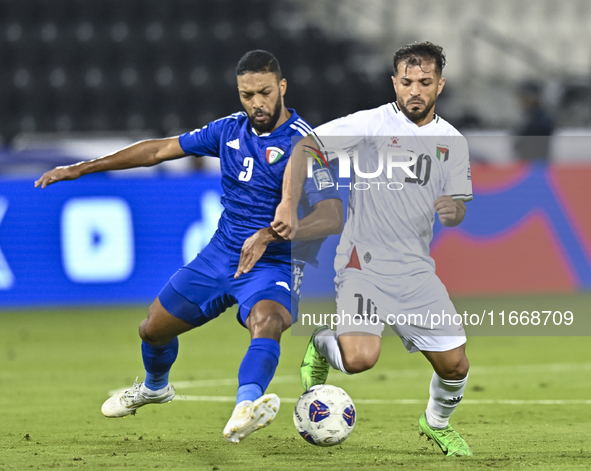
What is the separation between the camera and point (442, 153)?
16.5 feet

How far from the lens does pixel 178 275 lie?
207 inches

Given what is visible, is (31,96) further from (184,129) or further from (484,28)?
(484,28)

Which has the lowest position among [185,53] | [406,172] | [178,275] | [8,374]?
[8,374]

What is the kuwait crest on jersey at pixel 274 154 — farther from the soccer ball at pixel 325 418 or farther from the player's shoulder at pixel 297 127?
the soccer ball at pixel 325 418

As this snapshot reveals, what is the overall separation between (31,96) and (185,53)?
2.54 m

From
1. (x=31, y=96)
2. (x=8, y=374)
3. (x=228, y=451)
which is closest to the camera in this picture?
(x=228, y=451)

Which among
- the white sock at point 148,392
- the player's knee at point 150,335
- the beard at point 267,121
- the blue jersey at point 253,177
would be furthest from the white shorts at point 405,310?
the white sock at point 148,392

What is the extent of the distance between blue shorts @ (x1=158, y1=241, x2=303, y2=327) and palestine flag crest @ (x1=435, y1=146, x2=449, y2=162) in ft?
3.21

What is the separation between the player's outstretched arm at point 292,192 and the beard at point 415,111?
0.54 m

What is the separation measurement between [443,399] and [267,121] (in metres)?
1.82

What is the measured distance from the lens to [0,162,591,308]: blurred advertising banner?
10539 mm

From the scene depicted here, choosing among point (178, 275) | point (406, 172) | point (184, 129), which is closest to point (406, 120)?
point (406, 172)

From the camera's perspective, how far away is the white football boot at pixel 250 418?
162 inches

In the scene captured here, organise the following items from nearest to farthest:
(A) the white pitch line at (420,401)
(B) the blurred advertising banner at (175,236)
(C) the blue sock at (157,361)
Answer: (C) the blue sock at (157,361) < (A) the white pitch line at (420,401) < (B) the blurred advertising banner at (175,236)
